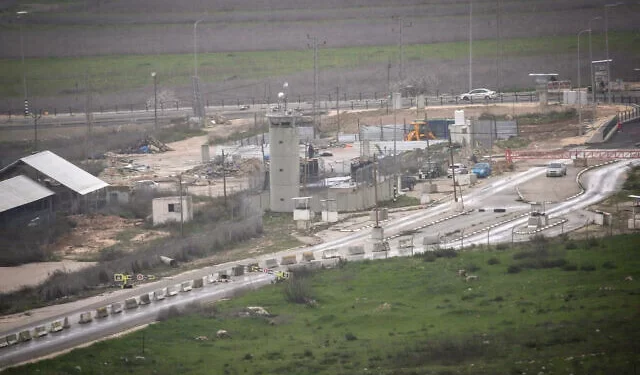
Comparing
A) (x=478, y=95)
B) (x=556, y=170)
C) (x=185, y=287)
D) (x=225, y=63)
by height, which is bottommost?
(x=185, y=287)

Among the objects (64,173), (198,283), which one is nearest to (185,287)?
(198,283)

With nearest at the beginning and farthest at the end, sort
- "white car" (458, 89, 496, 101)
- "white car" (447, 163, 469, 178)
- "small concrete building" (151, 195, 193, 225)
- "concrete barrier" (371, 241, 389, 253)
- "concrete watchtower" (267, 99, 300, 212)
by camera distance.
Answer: "concrete barrier" (371, 241, 389, 253) → "small concrete building" (151, 195, 193, 225) → "concrete watchtower" (267, 99, 300, 212) → "white car" (447, 163, 469, 178) → "white car" (458, 89, 496, 101)

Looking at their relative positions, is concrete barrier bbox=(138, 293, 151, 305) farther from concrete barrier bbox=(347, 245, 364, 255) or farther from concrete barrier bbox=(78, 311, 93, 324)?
concrete barrier bbox=(347, 245, 364, 255)

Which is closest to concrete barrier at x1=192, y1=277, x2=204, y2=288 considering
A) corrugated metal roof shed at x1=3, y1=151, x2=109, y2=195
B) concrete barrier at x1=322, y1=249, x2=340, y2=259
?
concrete barrier at x1=322, y1=249, x2=340, y2=259

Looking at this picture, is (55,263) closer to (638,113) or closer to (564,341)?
(564,341)

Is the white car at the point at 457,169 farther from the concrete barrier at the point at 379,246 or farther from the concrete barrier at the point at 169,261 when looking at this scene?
the concrete barrier at the point at 169,261

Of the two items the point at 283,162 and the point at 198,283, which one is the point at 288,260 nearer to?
the point at 198,283

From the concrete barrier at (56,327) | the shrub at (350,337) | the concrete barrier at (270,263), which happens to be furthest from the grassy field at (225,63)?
the shrub at (350,337)
